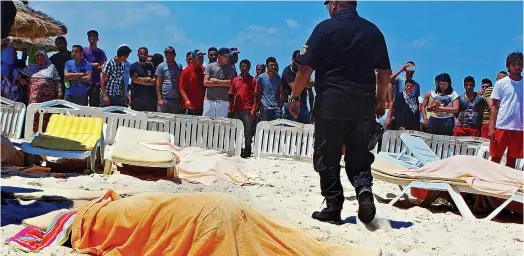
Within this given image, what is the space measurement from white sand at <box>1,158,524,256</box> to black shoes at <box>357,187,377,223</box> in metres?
0.11

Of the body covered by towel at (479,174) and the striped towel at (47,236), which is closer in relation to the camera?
the striped towel at (47,236)

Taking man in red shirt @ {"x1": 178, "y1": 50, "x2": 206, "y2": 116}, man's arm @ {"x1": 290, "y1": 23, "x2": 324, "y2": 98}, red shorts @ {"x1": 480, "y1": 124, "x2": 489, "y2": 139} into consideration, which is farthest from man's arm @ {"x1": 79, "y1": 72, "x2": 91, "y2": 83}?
red shorts @ {"x1": 480, "y1": 124, "x2": 489, "y2": 139}

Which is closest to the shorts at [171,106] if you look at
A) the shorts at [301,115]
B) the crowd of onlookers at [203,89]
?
the crowd of onlookers at [203,89]

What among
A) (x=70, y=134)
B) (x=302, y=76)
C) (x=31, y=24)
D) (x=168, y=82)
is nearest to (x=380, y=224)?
(x=302, y=76)

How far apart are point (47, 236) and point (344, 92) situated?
2547mm

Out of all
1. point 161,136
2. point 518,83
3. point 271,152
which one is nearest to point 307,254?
point 518,83

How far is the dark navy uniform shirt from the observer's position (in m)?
4.73

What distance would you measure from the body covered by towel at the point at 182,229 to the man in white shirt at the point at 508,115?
4359mm

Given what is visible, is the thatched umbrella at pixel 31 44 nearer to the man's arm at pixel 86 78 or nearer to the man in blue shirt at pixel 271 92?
the man's arm at pixel 86 78

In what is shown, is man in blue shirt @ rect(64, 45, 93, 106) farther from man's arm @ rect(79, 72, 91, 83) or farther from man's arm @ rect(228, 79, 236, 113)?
man's arm @ rect(228, 79, 236, 113)

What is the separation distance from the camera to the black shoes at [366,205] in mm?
4695

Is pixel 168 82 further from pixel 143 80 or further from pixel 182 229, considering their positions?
pixel 182 229

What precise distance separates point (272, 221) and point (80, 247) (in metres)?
1.15

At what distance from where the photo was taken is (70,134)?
25.4 ft
